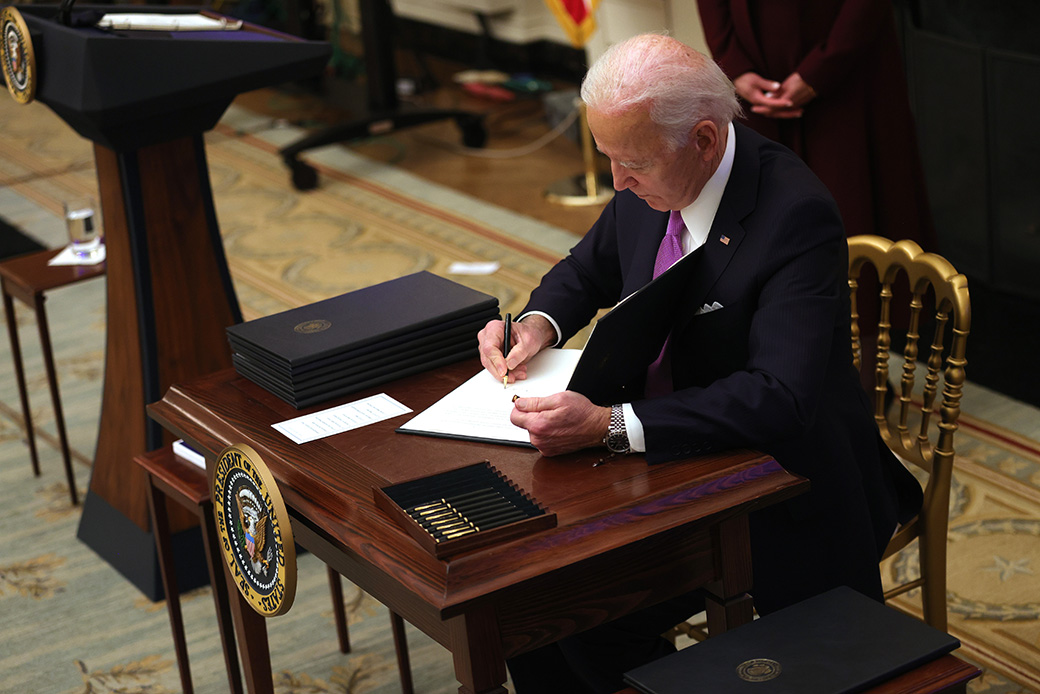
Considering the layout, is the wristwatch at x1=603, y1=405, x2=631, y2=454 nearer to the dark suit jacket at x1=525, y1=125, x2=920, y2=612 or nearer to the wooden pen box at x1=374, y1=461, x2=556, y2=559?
the dark suit jacket at x1=525, y1=125, x2=920, y2=612

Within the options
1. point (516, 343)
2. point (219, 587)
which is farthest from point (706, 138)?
point (219, 587)

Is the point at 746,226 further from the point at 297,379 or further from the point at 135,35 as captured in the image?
the point at 135,35

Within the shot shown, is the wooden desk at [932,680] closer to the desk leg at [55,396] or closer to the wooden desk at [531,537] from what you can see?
the wooden desk at [531,537]

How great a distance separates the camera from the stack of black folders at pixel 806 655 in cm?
149

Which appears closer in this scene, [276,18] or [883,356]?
[883,356]

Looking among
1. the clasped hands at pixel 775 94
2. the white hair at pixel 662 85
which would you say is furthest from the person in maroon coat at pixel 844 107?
the white hair at pixel 662 85

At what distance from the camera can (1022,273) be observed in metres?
4.37

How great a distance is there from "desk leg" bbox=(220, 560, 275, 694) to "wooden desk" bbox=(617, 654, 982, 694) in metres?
0.85

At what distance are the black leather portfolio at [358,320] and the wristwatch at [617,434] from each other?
0.46m

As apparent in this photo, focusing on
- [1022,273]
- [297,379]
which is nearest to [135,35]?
[297,379]

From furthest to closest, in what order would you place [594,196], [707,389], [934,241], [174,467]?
[594,196] < [934,241] < [174,467] < [707,389]

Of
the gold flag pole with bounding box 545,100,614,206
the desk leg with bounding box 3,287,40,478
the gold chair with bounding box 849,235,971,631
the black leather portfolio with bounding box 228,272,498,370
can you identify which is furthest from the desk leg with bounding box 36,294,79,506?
the gold flag pole with bounding box 545,100,614,206

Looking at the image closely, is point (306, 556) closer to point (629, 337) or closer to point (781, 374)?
point (629, 337)

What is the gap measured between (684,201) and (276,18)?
21.6ft
